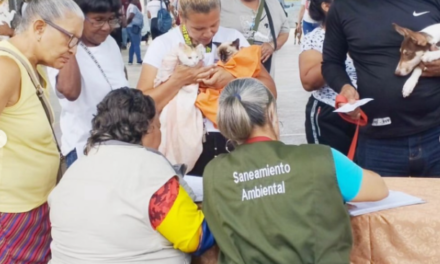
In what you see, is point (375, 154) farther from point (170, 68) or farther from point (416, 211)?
point (170, 68)

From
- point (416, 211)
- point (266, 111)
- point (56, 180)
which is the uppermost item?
point (266, 111)

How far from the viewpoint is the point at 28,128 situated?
2.27 m

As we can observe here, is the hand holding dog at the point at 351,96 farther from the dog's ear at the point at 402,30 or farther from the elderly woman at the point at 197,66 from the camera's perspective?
the elderly woman at the point at 197,66

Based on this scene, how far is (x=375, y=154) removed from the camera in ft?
8.84

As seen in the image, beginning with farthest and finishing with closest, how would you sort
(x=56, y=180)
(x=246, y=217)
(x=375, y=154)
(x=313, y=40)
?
(x=313, y=40), (x=375, y=154), (x=56, y=180), (x=246, y=217)

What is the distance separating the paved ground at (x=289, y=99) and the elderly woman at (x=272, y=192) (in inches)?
154

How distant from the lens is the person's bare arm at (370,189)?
2000 millimetres

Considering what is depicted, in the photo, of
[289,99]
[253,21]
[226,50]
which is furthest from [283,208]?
[289,99]

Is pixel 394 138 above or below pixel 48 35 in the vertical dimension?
below

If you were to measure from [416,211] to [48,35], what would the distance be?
1.55 m

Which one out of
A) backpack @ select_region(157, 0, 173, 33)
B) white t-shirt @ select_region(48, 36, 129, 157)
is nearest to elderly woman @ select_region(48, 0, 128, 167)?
white t-shirt @ select_region(48, 36, 129, 157)

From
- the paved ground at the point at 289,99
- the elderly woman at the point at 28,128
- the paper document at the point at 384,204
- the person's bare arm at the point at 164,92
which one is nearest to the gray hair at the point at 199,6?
the person's bare arm at the point at 164,92

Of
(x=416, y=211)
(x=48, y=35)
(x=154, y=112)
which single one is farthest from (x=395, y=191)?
(x=48, y=35)

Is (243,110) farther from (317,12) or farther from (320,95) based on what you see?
(317,12)
